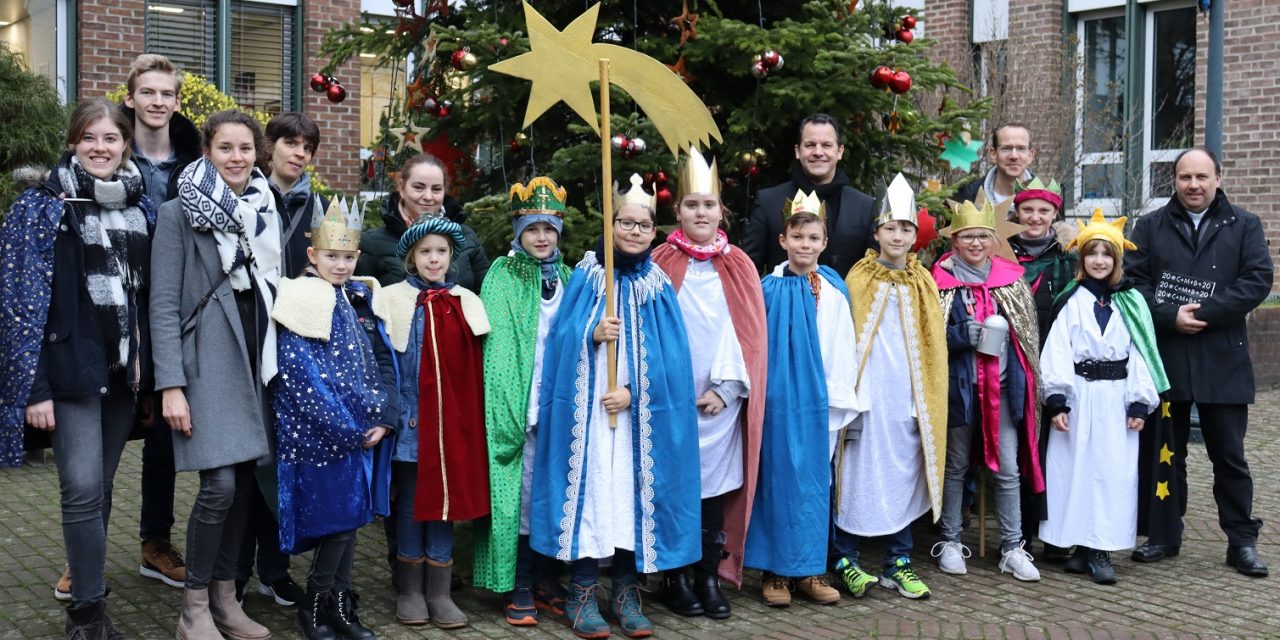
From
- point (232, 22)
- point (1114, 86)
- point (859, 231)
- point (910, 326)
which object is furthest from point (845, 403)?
point (1114, 86)

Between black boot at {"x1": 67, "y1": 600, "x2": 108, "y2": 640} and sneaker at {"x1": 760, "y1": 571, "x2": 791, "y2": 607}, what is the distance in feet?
9.26

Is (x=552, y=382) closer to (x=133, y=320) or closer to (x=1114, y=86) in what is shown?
(x=133, y=320)

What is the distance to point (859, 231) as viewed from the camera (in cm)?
656

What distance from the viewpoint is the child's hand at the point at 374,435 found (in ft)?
16.9

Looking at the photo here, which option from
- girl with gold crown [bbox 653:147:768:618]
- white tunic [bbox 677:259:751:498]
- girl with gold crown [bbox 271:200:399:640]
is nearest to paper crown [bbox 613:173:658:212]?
girl with gold crown [bbox 653:147:768:618]

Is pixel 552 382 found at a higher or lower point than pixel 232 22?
lower

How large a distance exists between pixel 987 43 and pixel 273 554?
1151cm

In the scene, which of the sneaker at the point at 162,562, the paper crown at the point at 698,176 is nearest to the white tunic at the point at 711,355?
the paper crown at the point at 698,176

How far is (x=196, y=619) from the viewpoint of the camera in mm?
4984

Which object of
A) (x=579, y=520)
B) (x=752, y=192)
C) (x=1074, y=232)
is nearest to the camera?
(x=579, y=520)

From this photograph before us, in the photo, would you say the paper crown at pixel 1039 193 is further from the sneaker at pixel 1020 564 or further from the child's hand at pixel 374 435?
the child's hand at pixel 374 435

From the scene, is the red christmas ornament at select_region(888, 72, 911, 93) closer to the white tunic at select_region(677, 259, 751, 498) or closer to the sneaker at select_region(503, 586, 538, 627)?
the white tunic at select_region(677, 259, 751, 498)

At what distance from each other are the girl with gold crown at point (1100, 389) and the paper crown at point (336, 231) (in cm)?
350

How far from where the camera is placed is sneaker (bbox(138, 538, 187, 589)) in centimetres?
597
